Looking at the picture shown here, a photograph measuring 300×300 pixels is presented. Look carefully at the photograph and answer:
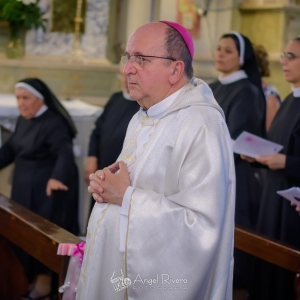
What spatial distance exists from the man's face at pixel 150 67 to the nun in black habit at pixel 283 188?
1.94 meters

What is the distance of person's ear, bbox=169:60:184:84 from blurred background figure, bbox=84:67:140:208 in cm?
276

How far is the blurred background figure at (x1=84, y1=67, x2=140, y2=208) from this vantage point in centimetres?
564

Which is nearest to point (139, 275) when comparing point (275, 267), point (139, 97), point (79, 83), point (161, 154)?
point (161, 154)

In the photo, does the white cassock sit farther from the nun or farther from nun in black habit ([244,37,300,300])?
→ the nun

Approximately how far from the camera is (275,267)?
4809 millimetres

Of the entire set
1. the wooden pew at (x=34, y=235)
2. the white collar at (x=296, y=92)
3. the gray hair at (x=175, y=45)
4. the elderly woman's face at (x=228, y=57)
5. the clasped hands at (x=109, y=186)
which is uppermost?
the gray hair at (x=175, y=45)

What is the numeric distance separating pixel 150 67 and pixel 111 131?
9.78 ft

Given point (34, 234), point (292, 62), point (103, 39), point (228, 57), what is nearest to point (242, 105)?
point (228, 57)

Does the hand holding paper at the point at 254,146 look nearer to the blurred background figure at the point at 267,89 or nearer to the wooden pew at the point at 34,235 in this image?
the wooden pew at the point at 34,235

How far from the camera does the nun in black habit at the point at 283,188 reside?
15.1 ft

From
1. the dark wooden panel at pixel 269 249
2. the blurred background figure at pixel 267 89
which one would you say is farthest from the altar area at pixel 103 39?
the dark wooden panel at pixel 269 249

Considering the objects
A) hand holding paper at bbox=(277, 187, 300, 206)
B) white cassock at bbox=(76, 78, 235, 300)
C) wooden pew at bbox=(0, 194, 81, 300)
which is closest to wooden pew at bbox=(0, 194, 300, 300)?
wooden pew at bbox=(0, 194, 81, 300)

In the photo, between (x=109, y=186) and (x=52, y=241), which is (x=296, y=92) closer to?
(x=52, y=241)

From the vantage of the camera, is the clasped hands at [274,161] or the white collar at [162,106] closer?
the white collar at [162,106]
